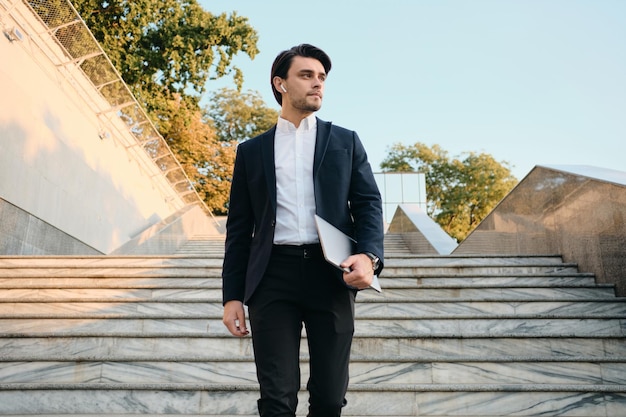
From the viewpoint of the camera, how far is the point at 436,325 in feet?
17.3

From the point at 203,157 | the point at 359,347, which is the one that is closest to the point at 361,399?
the point at 359,347

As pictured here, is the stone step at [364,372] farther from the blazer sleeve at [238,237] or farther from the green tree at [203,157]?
the green tree at [203,157]

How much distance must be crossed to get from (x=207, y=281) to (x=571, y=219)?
415 centimetres

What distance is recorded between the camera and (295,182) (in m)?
2.53

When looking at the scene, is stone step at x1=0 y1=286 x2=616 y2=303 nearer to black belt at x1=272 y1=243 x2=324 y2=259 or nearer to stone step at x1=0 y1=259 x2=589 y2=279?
stone step at x1=0 y1=259 x2=589 y2=279

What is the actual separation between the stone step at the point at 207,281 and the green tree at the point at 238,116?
116 feet

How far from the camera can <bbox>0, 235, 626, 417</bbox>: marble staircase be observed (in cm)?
422

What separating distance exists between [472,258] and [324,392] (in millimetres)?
5383

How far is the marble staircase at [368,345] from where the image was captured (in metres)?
4.22

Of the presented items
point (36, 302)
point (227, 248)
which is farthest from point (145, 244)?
point (227, 248)

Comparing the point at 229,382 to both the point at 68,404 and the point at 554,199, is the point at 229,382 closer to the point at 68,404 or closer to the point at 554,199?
the point at 68,404

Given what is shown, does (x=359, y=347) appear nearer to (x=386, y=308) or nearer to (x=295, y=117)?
(x=386, y=308)

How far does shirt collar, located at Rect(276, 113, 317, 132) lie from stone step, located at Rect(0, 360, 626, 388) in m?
2.37

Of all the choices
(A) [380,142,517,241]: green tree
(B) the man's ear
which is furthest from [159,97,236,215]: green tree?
(B) the man's ear
